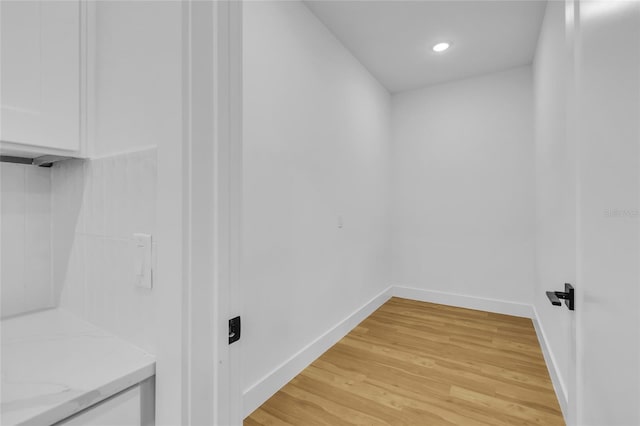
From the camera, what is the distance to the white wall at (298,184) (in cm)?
175

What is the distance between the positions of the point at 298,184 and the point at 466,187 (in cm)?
226

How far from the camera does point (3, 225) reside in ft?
3.09

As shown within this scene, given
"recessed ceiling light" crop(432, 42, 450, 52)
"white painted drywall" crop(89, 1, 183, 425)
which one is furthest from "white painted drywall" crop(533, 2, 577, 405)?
"white painted drywall" crop(89, 1, 183, 425)

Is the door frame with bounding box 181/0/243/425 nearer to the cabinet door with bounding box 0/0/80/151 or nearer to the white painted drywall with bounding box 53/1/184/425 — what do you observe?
the white painted drywall with bounding box 53/1/184/425

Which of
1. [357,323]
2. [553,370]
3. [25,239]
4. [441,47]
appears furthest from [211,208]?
[441,47]

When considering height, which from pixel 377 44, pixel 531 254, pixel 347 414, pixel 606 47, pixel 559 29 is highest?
pixel 377 44

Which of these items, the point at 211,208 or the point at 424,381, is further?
the point at 424,381

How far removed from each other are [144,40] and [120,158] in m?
0.29

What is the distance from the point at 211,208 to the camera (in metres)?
0.67

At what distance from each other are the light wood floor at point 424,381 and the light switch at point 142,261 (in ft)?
4.41

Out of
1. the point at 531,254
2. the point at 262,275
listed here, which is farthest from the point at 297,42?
the point at 531,254

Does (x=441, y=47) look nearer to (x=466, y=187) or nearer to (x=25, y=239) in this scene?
(x=466, y=187)

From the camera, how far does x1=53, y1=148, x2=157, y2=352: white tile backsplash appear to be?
28.2 inches

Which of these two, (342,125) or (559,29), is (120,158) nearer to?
(342,125)
